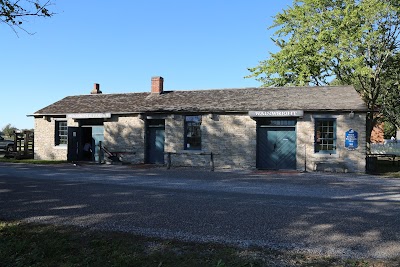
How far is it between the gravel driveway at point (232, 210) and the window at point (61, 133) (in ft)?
37.3

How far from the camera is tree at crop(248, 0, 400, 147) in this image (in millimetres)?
24312

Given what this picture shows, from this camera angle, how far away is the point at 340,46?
2467 cm

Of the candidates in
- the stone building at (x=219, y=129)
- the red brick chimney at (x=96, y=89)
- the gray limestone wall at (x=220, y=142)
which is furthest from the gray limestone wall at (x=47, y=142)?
the gray limestone wall at (x=220, y=142)

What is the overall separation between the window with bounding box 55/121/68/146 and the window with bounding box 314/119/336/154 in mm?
15633

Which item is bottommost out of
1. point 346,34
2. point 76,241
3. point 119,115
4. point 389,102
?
point 76,241

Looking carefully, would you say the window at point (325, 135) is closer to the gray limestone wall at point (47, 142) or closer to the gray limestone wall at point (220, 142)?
the gray limestone wall at point (220, 142)

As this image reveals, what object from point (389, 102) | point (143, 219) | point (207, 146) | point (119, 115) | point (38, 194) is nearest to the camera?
point (143, 219)

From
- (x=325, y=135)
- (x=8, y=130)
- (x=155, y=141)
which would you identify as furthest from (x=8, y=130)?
(x=325, y=135)

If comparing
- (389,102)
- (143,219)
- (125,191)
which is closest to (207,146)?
(125,191)

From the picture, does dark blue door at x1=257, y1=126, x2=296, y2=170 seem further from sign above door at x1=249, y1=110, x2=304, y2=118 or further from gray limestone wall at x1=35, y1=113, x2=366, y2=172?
sign above door at x1=249, y1=110, x2=304, y2=118

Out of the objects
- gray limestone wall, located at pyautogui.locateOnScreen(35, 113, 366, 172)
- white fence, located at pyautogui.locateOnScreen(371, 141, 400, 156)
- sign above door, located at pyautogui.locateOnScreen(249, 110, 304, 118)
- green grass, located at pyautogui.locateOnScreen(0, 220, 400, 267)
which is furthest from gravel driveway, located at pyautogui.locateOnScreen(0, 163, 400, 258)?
white fence, located at pyautogui.locateOnScreen(371, 141, 400, 156)

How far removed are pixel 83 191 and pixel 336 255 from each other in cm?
735

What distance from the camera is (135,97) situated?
23344mm

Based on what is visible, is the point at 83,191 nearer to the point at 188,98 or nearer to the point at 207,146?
the point at 207,146
